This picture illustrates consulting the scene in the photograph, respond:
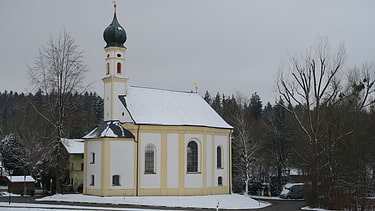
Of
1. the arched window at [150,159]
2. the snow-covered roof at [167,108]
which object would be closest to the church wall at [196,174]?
the snow-covered roof at [167,108]

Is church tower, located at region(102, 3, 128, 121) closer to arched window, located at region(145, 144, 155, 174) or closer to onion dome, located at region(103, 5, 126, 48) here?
onion dome, located at region(103, 5, 126, 48)

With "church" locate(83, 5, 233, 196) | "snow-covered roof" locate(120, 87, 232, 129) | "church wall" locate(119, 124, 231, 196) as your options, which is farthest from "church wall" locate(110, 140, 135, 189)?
"snow-covered roof" locate(120, 87, 232, 129)

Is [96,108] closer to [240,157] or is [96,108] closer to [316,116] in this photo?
[240,157]

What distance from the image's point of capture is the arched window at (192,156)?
40.7 metres

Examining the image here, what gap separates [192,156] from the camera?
40.9 m

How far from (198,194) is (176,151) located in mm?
4217

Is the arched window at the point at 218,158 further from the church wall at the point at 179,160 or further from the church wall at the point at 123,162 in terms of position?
the church wall at the point at 123,162

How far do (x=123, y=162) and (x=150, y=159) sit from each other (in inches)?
96.1

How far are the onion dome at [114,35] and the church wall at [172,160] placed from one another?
9.28 meters

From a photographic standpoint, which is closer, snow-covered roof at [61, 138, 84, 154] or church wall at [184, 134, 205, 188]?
church wall at [184, 134, 205, 188]

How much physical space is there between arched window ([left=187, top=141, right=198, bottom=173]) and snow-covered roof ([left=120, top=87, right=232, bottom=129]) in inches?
74.4

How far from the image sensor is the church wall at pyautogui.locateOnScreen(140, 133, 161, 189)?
3859cm

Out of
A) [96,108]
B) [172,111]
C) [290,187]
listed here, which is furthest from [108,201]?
[96,108]

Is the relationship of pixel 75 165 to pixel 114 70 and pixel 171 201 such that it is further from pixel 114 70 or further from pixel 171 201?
pixel 171 201
